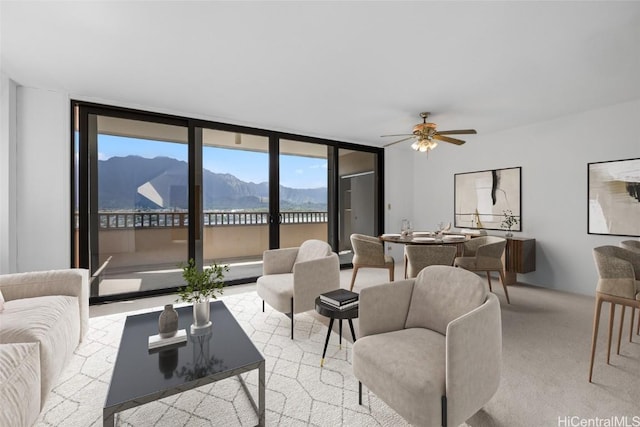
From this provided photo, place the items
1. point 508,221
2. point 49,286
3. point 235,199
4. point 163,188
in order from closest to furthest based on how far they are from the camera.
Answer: point 49,286, point 163,188, point 235,199, point 508,221

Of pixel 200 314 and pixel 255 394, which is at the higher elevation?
pixel 200 314

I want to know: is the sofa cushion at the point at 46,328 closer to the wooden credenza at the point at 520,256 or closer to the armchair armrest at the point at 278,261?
the armchair armrest at the point at 278,261

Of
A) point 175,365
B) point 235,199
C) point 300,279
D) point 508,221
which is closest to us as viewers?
point 175,365

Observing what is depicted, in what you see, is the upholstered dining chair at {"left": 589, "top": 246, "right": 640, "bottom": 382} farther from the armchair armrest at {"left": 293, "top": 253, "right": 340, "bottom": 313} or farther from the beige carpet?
the armchair armrest at {"left": 293, "top": 253, "right": 340, "bottom": 313}

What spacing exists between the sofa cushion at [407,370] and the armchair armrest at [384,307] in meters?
0.06

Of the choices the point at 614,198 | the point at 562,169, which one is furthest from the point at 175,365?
the point at 562,169

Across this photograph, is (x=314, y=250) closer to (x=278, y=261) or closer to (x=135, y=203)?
(x=278, y=261)

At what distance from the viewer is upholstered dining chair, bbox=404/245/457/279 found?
3.31m

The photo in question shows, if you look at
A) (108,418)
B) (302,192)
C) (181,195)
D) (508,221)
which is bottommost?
(108,418)

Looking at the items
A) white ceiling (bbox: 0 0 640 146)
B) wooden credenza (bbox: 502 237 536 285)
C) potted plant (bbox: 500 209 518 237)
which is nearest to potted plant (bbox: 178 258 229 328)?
white ceiling (bbox: 0 0 640 146)

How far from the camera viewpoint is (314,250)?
3.20 metres

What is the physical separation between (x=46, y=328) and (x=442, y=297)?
7.96 ft

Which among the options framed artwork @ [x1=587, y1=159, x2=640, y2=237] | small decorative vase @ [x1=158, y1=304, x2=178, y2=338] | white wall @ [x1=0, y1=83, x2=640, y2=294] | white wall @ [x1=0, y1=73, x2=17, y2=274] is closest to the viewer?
small decorative vase @ [x1=158, y1=304, x2=178, y2=338]

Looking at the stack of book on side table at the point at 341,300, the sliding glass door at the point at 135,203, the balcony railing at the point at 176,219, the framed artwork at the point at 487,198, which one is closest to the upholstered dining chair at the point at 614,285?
the stack of book on side table at the point at 341,300
